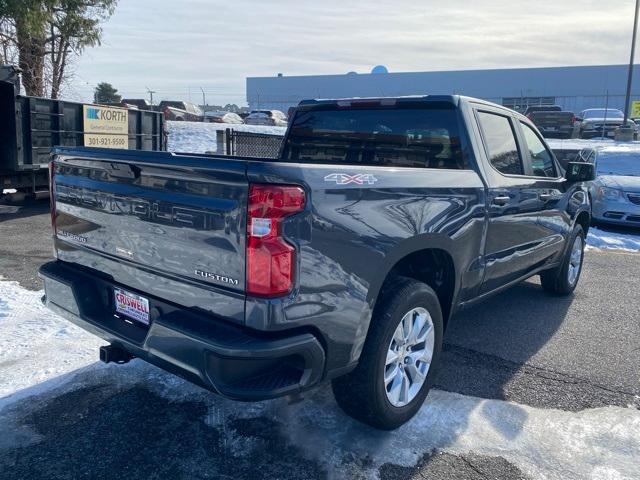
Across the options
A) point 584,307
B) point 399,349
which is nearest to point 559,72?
point 584,307

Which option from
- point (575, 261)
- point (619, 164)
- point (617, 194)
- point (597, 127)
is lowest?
point (575, 261)

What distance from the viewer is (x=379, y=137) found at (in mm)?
4480

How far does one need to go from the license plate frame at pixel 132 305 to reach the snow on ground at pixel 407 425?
2.64 feet

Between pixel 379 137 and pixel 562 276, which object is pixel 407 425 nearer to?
pixel 379 137

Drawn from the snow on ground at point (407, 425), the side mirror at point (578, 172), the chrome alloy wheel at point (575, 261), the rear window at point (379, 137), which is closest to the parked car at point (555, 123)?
the chrome alloy wheel at point (575, 261)

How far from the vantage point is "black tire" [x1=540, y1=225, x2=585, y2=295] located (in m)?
6.08

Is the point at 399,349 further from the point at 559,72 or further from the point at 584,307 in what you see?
the point at 559,72

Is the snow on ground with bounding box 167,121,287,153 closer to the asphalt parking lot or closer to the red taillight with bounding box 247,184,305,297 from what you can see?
the asphalt parking lot

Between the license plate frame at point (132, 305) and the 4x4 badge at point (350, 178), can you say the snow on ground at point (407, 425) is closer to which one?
the license plate frame at point (132, 305)

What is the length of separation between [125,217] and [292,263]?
105 centimetres

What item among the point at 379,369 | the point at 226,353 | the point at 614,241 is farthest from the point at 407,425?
the point at 614,241

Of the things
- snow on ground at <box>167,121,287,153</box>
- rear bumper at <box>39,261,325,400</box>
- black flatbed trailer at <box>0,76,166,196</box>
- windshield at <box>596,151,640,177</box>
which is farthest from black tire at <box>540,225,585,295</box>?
snow on ground at <box>167,121,287,153</box>

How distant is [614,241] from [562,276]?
4296 mm

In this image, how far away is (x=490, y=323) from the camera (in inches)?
215
